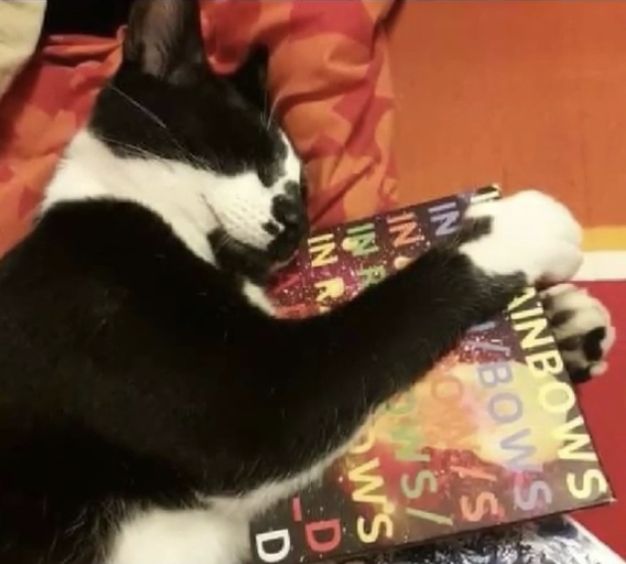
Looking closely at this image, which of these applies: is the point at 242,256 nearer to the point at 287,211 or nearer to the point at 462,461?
the point at 287,211

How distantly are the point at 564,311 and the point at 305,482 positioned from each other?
0.33m

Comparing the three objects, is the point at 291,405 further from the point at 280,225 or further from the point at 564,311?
the point at 564,311

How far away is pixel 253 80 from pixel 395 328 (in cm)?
35

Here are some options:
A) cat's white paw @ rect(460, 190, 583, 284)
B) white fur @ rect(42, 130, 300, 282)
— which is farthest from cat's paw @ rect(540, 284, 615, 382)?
white fur @ rect(42, 130, 300, 282)

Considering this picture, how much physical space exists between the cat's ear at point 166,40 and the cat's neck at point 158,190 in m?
0.10

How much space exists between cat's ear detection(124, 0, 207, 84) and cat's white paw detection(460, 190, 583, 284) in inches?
12.9

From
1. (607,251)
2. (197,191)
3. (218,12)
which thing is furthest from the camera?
(218,12)

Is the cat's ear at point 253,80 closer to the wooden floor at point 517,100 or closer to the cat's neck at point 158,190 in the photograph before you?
the cat's neck at point 158,190

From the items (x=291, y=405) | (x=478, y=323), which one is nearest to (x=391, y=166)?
(x=478, y=323)

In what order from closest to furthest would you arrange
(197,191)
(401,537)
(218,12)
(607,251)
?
(401,537) < (197,191) < (607,251) < (218,12)

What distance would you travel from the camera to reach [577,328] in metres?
1.28

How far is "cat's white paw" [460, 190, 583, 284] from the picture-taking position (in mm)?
1213

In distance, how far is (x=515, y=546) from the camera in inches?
45.7

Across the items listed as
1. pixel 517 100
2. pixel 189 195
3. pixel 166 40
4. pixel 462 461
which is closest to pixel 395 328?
pixel 462 461
